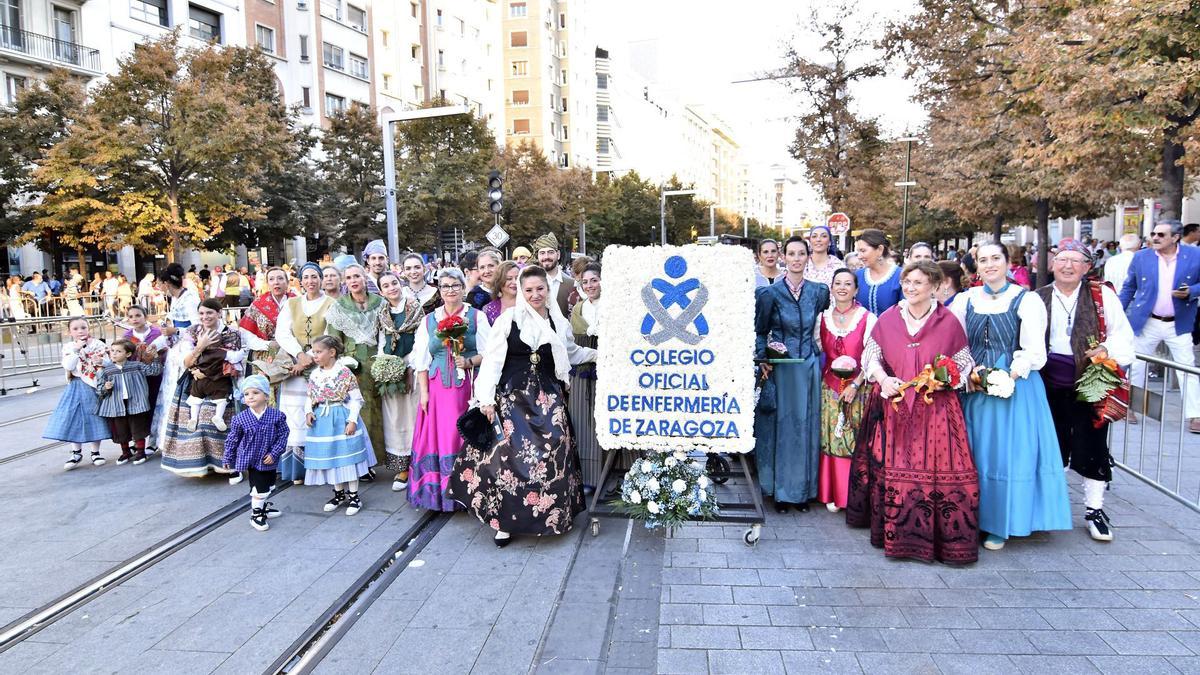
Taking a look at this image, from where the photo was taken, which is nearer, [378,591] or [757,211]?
[378,591]

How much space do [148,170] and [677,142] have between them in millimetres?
98057

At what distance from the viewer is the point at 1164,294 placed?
28.3ft

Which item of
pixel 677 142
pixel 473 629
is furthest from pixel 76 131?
pixel 677 142

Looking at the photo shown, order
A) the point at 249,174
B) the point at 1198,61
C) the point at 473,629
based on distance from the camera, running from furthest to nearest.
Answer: the point at 249,174
the point at 1198,61
the point at 473,629

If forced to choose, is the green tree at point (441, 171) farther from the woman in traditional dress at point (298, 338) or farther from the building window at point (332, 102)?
the woman in traditional dress at point (298, 338)

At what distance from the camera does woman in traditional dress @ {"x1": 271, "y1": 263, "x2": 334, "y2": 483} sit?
23.1ft

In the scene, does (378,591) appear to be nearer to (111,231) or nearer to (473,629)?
(473,629)

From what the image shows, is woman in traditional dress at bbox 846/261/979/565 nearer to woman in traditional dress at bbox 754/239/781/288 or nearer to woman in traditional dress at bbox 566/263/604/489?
woman in traditional dress at bbox 754/239/781/288

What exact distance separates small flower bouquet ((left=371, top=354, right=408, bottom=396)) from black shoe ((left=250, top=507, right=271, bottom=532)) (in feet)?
4.63

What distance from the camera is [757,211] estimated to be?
580 ft

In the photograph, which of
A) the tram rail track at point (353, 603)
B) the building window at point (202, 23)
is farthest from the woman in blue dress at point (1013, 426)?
the building window at point (202, 23)

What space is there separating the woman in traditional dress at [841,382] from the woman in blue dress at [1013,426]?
82 centimetres

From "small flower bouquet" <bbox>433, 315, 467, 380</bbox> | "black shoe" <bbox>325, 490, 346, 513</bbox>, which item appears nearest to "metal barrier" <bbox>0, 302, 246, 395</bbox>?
"black shoe" <bbox>325, 490, 346, 513</bbox>

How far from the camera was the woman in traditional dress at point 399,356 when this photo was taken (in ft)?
23.1
